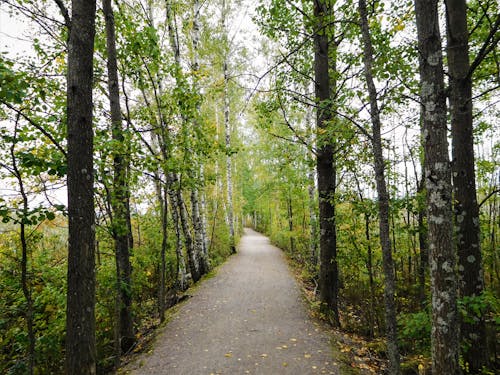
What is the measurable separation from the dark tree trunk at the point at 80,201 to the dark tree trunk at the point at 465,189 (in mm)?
5246

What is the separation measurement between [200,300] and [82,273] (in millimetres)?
5805

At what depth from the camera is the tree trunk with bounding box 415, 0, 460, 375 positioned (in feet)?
8.75

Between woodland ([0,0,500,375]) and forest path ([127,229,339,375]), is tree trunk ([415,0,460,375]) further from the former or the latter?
forest path ([127,229,339,375])

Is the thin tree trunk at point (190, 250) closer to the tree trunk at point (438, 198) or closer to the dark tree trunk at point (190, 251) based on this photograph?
the dark tree trunk at point (190, 251)

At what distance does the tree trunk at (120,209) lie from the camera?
4.87 meters

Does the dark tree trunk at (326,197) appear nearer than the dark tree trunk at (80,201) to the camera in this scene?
No

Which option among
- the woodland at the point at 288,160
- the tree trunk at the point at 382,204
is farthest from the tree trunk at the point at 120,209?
the tree trunk at the point at 382,204

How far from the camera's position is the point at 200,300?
7.82m

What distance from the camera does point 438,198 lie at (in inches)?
108

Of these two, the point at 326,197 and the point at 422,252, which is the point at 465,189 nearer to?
the point at 326,197

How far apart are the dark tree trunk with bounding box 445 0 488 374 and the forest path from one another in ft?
7.86

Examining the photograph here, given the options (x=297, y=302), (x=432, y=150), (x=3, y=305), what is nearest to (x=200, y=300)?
(x=297, y=302)

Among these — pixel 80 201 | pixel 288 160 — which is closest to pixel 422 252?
pixel 288 160

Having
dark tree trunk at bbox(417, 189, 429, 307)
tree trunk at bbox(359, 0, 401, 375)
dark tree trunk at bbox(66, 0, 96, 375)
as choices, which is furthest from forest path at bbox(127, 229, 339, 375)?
dark tree trunk at bbox(417, 189, 429, 307)
